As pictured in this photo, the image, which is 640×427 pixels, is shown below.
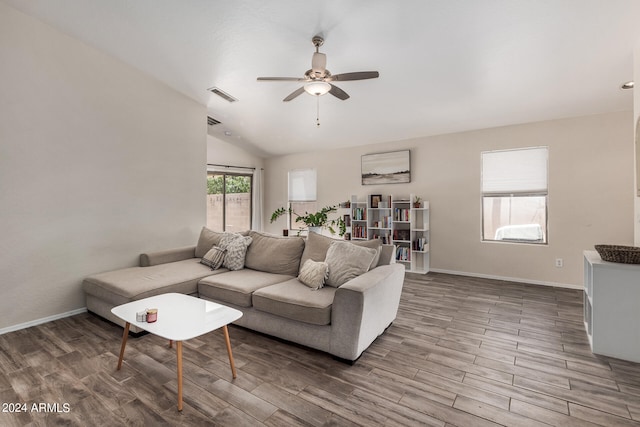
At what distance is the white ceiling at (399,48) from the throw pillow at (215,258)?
Answer: 231 cm

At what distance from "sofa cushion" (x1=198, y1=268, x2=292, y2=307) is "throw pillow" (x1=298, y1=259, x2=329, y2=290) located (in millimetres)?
364

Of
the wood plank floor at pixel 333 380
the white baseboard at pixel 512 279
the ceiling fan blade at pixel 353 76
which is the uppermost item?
the ceiling fan blade at pixel 353 76

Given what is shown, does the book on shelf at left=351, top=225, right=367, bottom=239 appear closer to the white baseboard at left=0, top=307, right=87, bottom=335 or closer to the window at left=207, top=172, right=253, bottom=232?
the window at left=207, top=172, right=253, bottom=232

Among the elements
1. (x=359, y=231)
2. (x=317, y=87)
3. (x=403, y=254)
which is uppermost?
(x=317, y=87)

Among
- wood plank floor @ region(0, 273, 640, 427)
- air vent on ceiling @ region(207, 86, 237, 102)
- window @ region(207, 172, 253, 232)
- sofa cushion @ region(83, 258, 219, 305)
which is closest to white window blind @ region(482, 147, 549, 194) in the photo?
wood plank floor @ region(0, 273, 640, 427)

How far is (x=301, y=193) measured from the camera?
6.92 m

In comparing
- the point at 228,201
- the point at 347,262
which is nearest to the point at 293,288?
the point at 347,262

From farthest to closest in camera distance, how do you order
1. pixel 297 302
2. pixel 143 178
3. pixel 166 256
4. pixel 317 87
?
pixel 143 178 < pixel 166 256 < pixel 317 87 < pixel 297 302

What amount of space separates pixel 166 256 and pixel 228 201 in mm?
2981

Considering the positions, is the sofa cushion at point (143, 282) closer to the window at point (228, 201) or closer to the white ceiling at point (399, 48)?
the white ceiling at point (399, 48)

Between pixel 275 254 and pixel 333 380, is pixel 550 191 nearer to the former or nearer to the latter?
pixel 275 254

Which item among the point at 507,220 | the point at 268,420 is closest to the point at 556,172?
the point at 507,220

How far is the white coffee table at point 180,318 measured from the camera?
5.95 feet

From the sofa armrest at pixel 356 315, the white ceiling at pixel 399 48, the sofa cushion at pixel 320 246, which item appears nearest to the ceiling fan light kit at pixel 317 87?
the white ceiling at pixel 399 48
